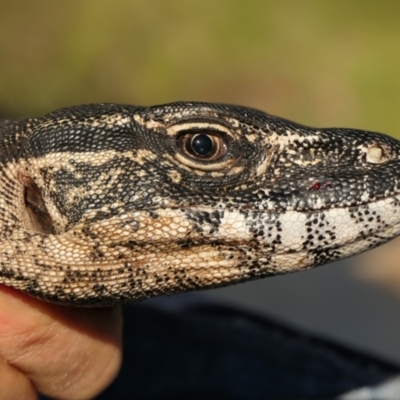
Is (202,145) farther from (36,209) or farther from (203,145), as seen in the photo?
(36,209)

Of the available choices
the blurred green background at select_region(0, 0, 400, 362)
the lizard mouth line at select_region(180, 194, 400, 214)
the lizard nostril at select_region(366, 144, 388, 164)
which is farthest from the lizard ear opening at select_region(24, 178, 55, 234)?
the blurred green background at select_region(0, 0, 400, 362)

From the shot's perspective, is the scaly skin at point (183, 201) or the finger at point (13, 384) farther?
the finger at point (13, 384)

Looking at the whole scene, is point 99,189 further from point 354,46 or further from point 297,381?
point 354,46

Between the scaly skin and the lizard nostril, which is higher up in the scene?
the lizard nostril

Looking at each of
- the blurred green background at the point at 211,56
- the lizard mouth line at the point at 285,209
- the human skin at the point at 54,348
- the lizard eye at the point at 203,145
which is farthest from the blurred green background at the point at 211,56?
the lizard mouth line at the point at 285,209

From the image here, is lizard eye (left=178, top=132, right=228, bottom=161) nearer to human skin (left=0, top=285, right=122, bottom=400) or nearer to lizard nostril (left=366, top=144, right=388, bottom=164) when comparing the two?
lizard nostril (left=366, top=144, right=388, bottom=164)

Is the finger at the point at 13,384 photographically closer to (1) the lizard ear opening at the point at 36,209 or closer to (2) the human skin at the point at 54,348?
(2) the human skin at the point at 54,348
